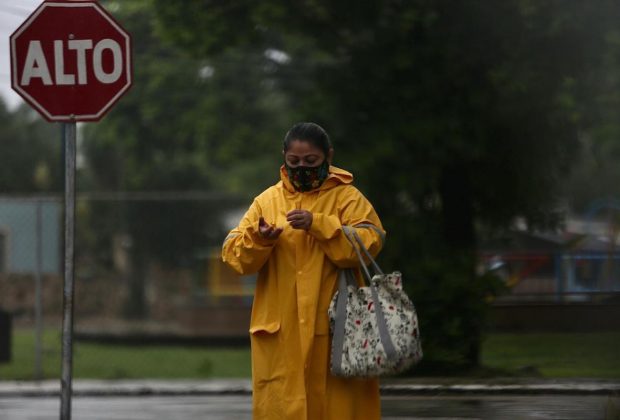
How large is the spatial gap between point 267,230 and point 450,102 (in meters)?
8.73

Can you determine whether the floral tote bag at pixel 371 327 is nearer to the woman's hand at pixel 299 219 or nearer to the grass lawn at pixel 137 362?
the woman's hand at pixel 299 219

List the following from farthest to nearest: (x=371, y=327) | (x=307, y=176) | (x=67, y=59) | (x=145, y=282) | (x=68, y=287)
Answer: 1. (x=145, y=282)
2. (x=67, y=59)
3. (x=68, y=287)
4. (x=307, y=176)
5. (x=371, y=327)

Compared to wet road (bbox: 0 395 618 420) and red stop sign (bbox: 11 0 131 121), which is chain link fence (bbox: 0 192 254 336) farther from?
red stop sign (bbox: 11 0 131 121)

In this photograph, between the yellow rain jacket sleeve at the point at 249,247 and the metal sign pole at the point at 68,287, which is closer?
the yellow rain jacket sleeve at the point at 249,247

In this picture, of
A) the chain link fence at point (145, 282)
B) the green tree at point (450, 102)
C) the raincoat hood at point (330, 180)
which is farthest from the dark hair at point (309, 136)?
the chain link fence at point (145, 282)

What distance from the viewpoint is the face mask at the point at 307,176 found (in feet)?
22.8

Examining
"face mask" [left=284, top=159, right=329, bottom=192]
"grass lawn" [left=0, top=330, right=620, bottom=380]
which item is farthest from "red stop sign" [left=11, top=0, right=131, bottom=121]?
"grass lawn" [left=0, top=330, right=620, bottom=380]

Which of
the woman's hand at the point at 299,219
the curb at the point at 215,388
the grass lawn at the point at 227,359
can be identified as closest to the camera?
the woman's hand at the point at 299,219

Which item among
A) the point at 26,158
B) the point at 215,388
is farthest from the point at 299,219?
the point at 26,158

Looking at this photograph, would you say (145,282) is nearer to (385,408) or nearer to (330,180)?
(385,408)

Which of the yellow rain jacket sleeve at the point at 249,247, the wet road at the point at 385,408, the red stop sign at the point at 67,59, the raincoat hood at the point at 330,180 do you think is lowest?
the wet road at the point at 385,408

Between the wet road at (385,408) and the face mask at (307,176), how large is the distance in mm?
3289

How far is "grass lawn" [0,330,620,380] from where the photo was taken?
14.4 metres

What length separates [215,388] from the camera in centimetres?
1466
